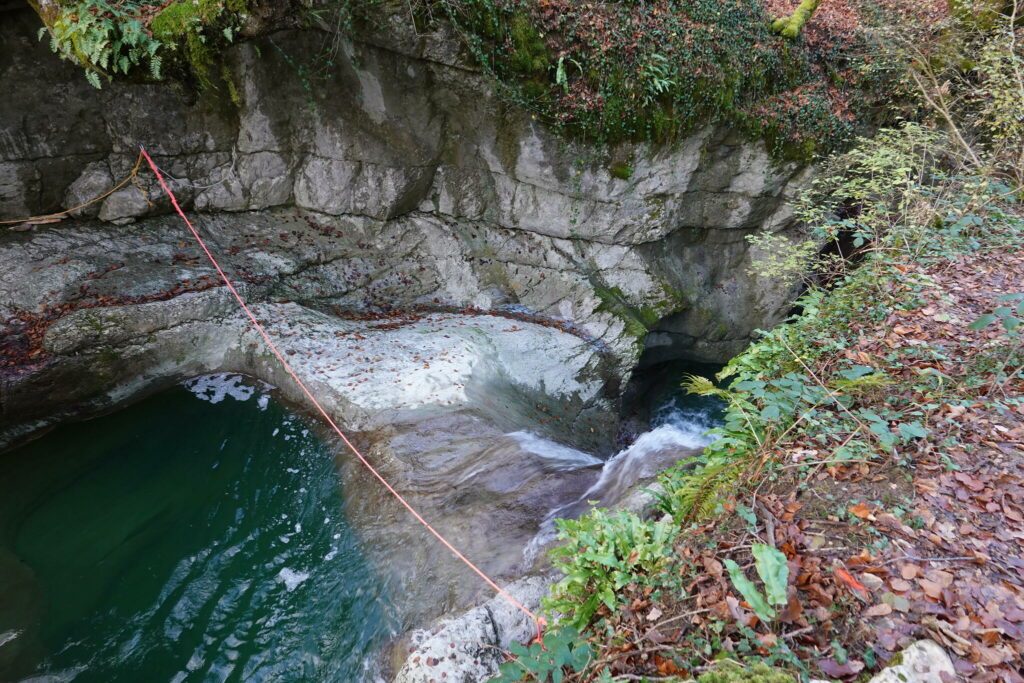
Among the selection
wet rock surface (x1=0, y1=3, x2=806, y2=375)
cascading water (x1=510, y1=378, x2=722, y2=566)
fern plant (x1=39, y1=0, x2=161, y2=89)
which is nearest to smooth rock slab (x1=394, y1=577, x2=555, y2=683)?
cascading water (x1=510, y1=378, x2=722, y2=566)

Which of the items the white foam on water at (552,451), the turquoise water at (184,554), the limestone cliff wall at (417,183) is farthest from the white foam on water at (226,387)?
the white foam on water at (552,451)

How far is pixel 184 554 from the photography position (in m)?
5.95

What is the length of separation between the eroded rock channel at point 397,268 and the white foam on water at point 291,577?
751 mm

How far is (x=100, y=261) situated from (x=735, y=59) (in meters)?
12.7

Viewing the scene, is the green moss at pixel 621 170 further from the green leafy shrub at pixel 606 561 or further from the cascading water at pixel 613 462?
the green leafy shrub at pixel 606 561

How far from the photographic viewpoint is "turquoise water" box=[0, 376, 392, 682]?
4953 mm

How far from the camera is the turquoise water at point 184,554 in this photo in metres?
4.95

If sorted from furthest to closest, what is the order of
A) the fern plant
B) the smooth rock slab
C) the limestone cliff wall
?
the limestone cliff wall < the fern plant < the smooth rock slab

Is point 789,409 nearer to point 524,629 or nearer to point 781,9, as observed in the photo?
point 524,629

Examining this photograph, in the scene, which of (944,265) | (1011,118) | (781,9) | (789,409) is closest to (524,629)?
(789,409)

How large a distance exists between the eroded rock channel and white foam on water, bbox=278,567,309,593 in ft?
2.47

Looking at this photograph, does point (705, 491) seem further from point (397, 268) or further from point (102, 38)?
point (102, 38)

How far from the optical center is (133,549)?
603 centimetres

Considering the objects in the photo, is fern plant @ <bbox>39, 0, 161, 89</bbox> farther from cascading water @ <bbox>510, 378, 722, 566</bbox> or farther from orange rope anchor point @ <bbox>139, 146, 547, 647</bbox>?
cascading water @ <bbox>510, 378, 722, 566</bbox>
